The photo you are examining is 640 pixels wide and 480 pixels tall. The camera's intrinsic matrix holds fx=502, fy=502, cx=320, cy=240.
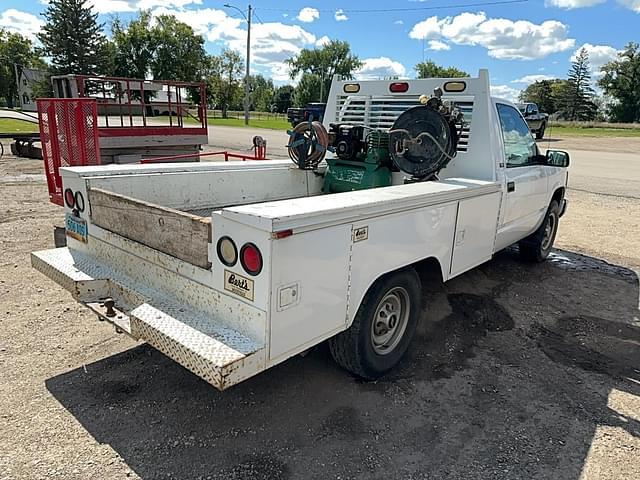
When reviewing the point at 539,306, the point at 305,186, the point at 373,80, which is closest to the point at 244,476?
the point at 305,186

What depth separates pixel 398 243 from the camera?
3.24m

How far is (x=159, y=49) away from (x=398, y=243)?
264 ft

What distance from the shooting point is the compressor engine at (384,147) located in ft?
14.5

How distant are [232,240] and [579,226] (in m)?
8.17

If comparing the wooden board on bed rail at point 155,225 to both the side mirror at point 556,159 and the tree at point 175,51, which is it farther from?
the tree at point 175,51

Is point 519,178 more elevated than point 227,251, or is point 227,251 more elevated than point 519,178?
point 519,178

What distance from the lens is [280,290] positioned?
2.49 m

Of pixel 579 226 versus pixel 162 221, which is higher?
pixel 162 221

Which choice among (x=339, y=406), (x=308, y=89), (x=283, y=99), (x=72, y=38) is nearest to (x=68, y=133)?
(x=339, y=406)

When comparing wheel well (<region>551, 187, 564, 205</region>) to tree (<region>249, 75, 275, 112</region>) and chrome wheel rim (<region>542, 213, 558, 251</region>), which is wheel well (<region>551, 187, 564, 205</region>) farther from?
tree (<region>249, 75, 275, 112</region>)

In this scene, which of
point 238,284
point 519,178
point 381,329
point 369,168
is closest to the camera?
point 238,284

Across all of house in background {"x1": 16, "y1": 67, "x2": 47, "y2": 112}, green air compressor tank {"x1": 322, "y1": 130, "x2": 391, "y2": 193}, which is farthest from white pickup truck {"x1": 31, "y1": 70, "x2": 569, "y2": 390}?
house in background {"x1": 16, "y1": 67, "x2": 47, "y2": 112}

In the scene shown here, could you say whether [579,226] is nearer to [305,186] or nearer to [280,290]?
[305,186]

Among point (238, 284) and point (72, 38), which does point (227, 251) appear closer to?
point (238, 284)
